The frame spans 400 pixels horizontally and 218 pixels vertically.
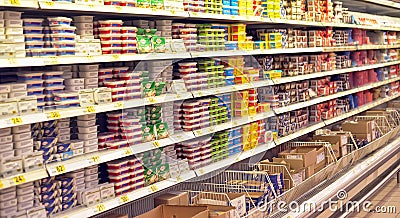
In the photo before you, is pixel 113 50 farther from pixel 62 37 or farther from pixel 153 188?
pixel 153 188

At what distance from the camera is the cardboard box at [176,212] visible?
3.42 meters

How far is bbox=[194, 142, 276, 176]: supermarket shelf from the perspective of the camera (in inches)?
163

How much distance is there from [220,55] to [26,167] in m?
1.85

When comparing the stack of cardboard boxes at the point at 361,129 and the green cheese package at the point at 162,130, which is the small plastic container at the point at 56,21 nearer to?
the green cheese package at the point at 162,130

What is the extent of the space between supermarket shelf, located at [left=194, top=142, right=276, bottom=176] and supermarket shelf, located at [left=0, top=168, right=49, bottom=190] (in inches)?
55.0

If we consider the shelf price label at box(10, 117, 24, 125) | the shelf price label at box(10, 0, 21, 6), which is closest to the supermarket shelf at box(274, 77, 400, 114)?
the shelf price label at box(10, 117, 24, 125)

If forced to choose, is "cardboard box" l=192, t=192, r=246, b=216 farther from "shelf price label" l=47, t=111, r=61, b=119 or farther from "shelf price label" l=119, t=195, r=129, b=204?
"shelf price label" l=47, t=111, r=61, b=119

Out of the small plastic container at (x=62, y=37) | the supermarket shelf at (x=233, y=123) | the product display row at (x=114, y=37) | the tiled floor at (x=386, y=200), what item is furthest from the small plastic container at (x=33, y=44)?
the tiled floor at (x=386, y=200)

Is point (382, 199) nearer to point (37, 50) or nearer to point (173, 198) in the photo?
point (173, 198)

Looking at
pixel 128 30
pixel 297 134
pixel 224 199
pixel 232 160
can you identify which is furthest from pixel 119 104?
pixel 297 134

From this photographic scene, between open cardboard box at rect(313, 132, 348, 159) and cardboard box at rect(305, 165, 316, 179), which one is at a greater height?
open cardboard box at rect(313, 132, 348, 159)

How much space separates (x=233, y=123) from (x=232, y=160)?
28 cm

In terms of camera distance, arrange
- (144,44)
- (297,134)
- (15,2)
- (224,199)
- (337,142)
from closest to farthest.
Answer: (15,2)
(144,44)
(224,199)
(297,134)
(337,142)

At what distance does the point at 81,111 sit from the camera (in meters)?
3.14
